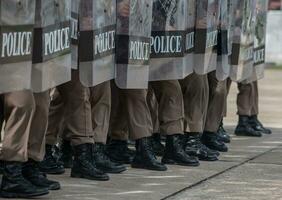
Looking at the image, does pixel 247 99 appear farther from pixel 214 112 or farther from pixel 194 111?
pixel 194 111

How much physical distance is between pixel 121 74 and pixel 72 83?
1.69 feet

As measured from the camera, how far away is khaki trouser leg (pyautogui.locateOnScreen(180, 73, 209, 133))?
8.55 metres

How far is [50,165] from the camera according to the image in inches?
290

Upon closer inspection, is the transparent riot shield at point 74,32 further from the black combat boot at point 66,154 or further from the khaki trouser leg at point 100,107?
the black combat boot at point 66,154

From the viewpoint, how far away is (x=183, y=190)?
702cm

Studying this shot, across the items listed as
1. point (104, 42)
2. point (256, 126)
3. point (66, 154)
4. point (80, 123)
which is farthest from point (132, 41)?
point (256, 126)

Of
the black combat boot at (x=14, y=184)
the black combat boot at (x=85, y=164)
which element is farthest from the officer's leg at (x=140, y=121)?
the black combat boot at (x=14, y=184)

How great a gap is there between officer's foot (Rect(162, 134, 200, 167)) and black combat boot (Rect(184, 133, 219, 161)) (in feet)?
1.29

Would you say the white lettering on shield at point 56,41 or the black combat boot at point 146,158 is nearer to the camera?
the white lettering on shield at point 56,41

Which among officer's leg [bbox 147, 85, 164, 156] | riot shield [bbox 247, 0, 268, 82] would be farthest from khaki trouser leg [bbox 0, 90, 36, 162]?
riot shield [bbox 247, 0, 268, 82]

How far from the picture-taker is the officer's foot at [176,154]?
8141 millimetres

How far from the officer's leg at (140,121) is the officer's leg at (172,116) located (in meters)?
0.35

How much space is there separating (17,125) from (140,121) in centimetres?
173

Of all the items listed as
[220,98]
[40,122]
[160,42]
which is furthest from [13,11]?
[220,98]
